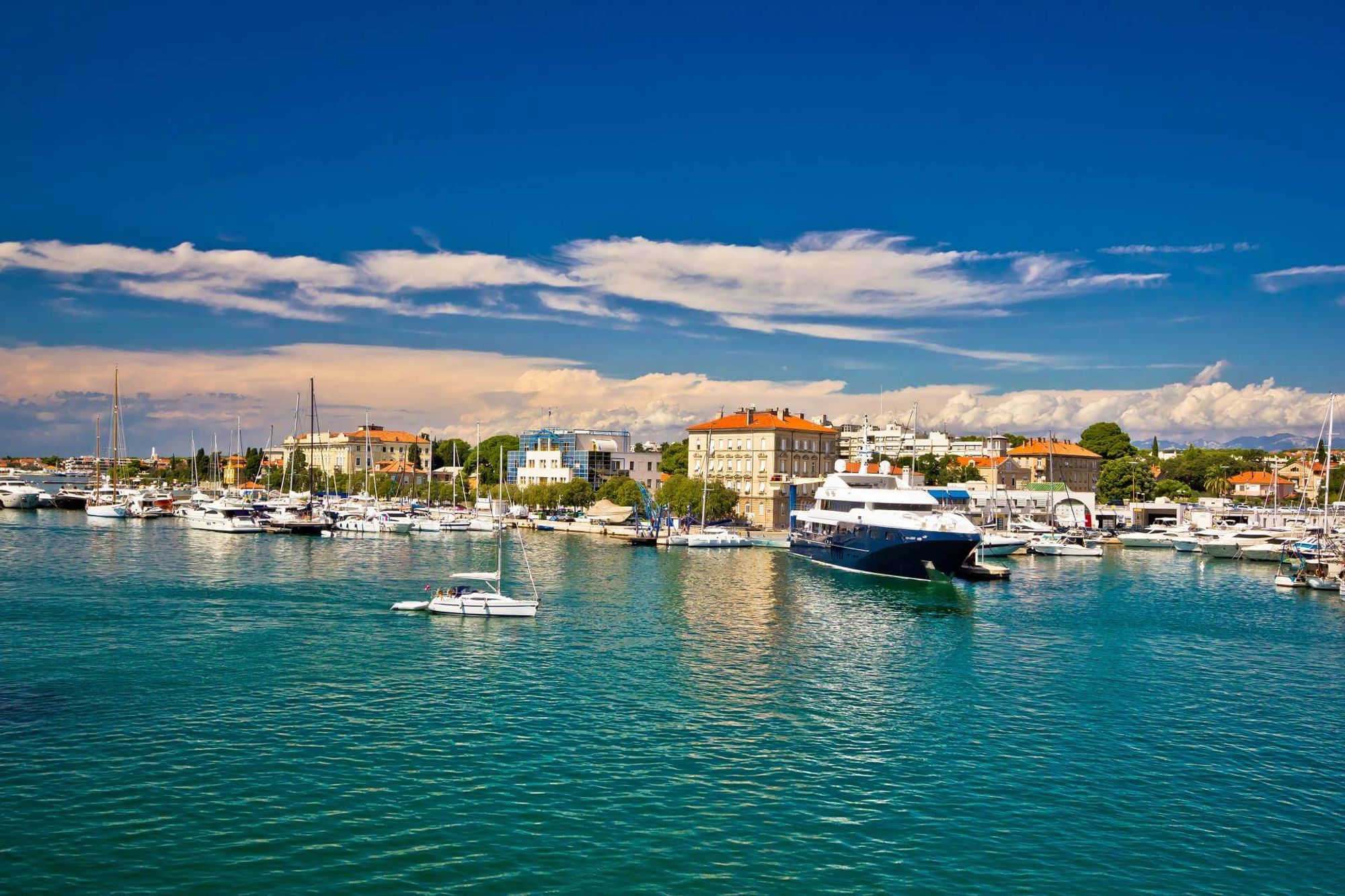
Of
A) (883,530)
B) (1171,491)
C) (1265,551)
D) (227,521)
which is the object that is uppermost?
(1171,491)

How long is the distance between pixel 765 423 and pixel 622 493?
2529 cm

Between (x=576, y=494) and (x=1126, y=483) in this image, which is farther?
(x=1126, y=483)

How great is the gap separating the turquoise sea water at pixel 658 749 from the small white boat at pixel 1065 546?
4856cm

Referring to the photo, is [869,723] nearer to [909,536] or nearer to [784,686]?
[784,686]

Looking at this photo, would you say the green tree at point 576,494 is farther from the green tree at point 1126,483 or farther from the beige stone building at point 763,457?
the green tree at point 1126,483

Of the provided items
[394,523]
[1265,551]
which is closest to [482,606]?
[394,523]

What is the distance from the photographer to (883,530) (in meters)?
79.5

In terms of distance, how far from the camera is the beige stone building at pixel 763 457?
147 meters

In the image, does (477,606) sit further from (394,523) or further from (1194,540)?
(1194,540)

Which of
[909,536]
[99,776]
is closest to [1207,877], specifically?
[99,776]

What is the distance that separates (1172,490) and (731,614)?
166 metres

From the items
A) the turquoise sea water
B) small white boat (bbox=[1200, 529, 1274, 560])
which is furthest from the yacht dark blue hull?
small white boat (bbox=[1200, 529, 1274, 560])

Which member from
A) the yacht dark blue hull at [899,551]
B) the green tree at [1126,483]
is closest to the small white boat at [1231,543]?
the yacht dark blue hull at [899,551]

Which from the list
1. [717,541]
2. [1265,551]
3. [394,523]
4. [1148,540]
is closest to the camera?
[1265,551]
